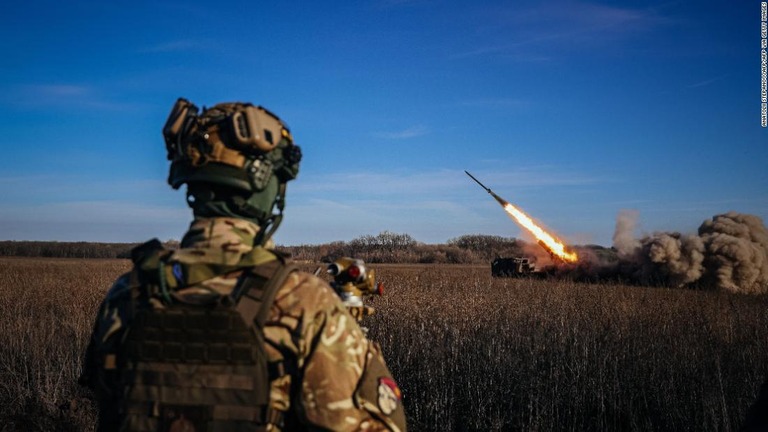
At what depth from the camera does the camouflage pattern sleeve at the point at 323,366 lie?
7.72 feet

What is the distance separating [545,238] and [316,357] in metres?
29.0

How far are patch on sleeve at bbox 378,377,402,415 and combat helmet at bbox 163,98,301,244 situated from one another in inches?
31.8

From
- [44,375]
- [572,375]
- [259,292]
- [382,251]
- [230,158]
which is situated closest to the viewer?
[259,292]

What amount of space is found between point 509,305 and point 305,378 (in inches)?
433

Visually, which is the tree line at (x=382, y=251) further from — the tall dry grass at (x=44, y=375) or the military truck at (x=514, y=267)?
the tall dry grass at (x=44, y=375)

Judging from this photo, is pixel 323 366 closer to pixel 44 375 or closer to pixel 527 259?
pixel 44 375

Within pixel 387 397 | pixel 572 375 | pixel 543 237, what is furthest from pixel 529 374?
pixel 543 237

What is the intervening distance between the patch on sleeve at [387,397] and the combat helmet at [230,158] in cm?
81

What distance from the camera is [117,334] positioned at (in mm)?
2592

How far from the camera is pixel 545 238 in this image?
30.2 metres

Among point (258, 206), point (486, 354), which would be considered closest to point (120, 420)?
point (258, 206)

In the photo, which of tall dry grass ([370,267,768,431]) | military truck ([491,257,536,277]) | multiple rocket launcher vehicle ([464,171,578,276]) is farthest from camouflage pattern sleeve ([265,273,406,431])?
military truck ([491,257,536,277])

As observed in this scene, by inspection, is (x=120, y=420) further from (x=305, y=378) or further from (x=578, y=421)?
(x=578, y=421)

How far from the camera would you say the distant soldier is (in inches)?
93.1
